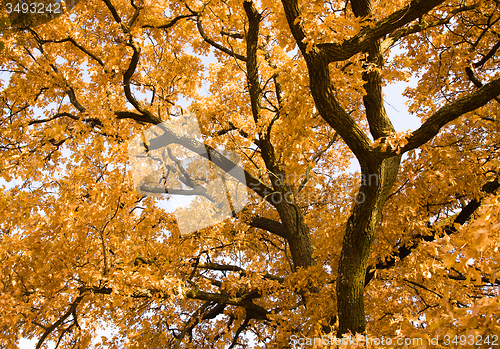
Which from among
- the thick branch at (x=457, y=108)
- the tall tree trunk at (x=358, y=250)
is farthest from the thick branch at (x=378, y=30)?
the tall tree trunk at (x=358, y=250)

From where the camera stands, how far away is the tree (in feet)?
12.6

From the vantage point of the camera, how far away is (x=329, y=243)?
550 cm

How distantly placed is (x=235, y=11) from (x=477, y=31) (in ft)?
19.7

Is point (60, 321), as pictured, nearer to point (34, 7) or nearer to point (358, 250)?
point (358, 250)

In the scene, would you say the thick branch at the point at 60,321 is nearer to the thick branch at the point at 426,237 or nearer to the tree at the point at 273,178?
the tree at the point at 273,178

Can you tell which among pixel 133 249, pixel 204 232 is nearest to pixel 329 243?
pixel 204 232

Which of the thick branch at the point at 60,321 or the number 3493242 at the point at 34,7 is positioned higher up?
the number 3493242 at the point at 34,7

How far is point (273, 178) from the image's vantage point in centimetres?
674

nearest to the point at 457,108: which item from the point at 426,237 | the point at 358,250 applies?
the point at 358,250

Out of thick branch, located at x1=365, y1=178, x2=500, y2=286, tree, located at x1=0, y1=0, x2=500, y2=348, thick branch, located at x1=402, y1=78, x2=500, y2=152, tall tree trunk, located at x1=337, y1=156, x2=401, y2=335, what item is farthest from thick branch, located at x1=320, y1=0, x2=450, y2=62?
thick branch, located at x1=365, y1=178, x2=500, y2=286

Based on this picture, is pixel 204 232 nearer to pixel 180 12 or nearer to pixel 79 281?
pixel 79 281

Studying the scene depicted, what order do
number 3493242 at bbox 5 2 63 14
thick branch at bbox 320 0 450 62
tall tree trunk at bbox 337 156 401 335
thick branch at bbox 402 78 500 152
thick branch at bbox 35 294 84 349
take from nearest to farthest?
1. thick branch at bbox 320 0 450 62
2. thick branch at bbox 402 78 500 152
3. tall tree trunk at bbox 337 156 401 335
4. thick branch at bbox 35 294 84 349
5. number 3493242 at bbox 5 2 63 14

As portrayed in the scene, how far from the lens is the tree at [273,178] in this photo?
12.6ft

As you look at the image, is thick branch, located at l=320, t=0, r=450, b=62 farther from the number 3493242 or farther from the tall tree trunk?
the number 3493242
